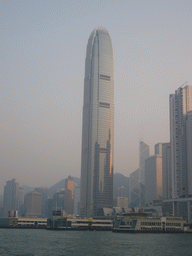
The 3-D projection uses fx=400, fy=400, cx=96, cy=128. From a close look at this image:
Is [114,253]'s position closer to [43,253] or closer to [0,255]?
[43,253]

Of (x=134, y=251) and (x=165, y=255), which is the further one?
(x=134, y=251)

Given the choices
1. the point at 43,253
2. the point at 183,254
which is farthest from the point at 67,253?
the point at 183,254

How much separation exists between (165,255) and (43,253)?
121 feet

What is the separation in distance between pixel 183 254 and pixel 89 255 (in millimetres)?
30082

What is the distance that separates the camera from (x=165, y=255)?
12181 cm

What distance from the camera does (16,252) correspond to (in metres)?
121

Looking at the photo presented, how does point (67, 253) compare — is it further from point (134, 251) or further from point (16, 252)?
point (134, 251)

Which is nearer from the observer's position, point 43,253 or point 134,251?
point 43,253

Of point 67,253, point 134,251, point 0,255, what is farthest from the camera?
point 134,251

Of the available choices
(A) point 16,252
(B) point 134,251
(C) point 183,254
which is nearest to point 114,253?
(B) point 134,251

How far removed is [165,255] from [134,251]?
42.4ft

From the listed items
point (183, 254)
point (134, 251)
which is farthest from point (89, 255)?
point (183, 254)

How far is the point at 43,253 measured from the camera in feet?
395

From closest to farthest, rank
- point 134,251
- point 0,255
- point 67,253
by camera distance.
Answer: point 0,255, point 67,253, point 134,251
